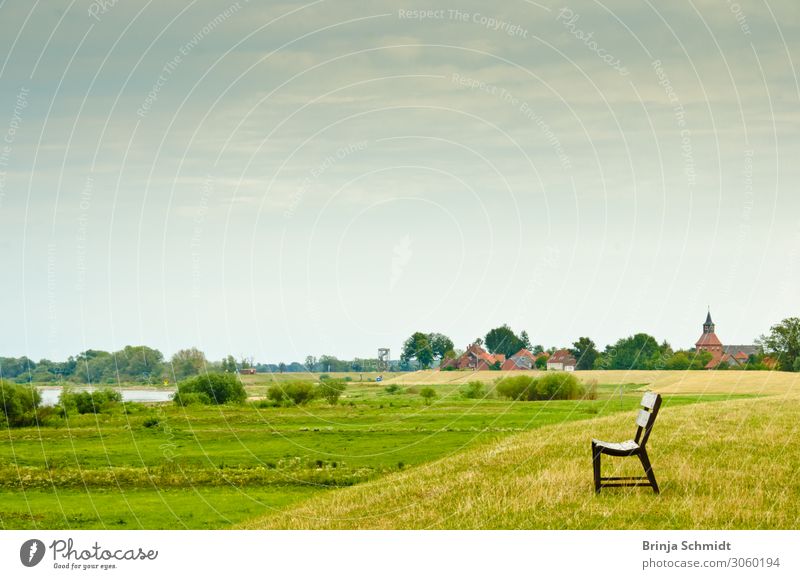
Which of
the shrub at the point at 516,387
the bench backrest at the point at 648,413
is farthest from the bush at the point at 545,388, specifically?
the bench backrest at the point at 648,413

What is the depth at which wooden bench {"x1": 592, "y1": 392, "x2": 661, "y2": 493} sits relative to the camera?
16.3m

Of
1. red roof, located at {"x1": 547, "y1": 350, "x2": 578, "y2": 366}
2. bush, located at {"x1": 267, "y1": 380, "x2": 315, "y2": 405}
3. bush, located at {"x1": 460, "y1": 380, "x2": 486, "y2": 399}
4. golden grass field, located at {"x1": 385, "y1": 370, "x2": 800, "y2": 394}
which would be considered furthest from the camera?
red roof, located at {"x1": 547, "y1": 350, "x2": 578, "y2": 366}

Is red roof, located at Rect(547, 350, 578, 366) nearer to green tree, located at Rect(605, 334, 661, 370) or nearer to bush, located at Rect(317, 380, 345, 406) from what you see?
green tree, located at Rect(605, 334, 661, 370)

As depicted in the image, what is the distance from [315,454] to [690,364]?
49.0 m

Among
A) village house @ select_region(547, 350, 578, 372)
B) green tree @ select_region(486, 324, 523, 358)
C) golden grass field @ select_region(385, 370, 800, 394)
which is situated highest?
green tree @ select_region(486, 324, 523, 358)

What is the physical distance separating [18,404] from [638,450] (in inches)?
1972

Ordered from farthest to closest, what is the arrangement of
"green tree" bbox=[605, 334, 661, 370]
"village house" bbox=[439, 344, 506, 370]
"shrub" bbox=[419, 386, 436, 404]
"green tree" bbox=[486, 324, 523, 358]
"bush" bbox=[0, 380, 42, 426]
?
"green tree" bbox=[605, 334, 661, 370], "village house" bbox=[439, 344, 506, 370], "green tree" bbox=[486, 324, 523, 358], "shrub" bbox=[419, 386, 436, 404], "bush" bbox=[0, 380, 42, 426]

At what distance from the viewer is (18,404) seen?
56875 mm

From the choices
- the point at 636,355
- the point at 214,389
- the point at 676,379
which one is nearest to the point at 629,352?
the point at 636,355

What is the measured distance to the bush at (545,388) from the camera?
6425 cm

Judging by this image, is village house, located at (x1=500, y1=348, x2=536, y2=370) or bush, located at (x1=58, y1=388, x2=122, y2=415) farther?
village house, located at (x1=500, y1=348, x2=536, y2=370)

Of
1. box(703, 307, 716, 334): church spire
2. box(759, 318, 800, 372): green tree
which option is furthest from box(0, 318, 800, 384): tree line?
box(703, 307, 716, 334): church spire

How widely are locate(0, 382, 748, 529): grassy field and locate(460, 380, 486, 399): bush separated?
1.79m

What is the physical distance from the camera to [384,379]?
233ft
